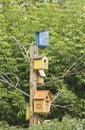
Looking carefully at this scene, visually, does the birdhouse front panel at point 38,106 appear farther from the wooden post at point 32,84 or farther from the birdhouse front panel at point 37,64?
the birdhouse front panel at point 37,64

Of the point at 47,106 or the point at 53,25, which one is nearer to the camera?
the point at 47,106

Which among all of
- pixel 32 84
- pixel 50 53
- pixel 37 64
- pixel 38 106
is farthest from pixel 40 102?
pixel 50 53

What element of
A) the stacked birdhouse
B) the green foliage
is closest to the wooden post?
the stacked birdhouse

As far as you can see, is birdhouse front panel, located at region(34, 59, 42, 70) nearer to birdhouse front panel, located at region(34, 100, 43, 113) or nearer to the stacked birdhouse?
the stacked birdhouse

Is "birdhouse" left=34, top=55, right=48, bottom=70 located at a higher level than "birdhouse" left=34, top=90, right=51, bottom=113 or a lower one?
higher

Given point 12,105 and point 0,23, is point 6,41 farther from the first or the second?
point 12,105

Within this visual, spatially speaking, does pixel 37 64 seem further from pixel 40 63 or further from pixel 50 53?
pixel 50 53

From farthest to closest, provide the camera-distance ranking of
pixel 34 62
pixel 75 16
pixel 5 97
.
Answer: pixel 75 16 → pixel 5 97 → pixel 34 62

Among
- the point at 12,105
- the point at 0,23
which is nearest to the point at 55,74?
the point at 12,105

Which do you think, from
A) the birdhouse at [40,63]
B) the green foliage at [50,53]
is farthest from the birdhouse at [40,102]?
the green foliage at [50,53]

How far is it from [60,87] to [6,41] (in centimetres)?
126

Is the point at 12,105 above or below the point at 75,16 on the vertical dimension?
below

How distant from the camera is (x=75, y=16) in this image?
6.71 meters

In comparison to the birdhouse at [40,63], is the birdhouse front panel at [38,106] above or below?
below
